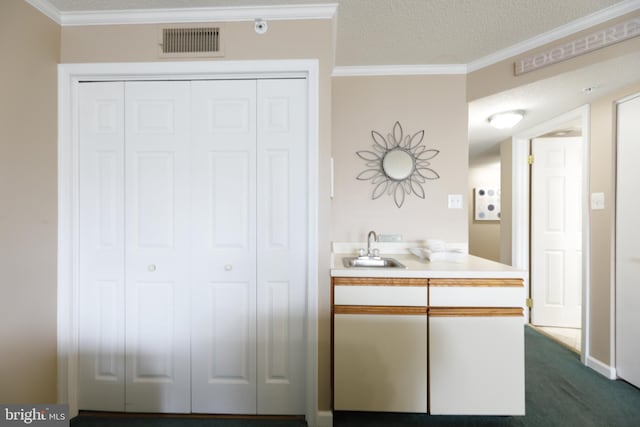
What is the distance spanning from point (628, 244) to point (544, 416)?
134 cm

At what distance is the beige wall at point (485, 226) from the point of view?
14.5 feet

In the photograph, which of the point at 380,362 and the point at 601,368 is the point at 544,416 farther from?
the point at 380,362

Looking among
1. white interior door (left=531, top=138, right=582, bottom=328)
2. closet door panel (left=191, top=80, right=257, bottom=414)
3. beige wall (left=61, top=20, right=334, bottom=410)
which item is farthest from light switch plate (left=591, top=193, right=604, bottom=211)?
closet door panel (left=191, top=80, right=257, bottom=414)

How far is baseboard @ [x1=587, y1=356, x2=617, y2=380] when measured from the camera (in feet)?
6.30

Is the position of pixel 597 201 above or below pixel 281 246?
above

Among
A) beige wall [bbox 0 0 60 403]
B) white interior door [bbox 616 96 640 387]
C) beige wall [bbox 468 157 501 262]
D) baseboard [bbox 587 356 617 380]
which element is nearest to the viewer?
beige wall [bbox 0 0 60 403]

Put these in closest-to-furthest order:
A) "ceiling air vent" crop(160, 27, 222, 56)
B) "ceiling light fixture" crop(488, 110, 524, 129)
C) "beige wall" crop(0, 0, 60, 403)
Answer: "beige wall" crop(0, 0, 60, 403)
"ceiling air vent" crop(160, 27, 222, 56)
"ceiling light fixture" crop(488, 110, 524, 129)

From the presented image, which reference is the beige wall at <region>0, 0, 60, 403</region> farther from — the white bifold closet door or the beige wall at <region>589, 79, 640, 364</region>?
the beige wall at <region>589, 79, 640, 364</region>

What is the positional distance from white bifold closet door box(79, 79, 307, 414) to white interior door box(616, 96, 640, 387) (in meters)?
2.31

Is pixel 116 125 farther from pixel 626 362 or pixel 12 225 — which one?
pixel 626 362

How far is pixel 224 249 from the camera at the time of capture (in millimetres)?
1566

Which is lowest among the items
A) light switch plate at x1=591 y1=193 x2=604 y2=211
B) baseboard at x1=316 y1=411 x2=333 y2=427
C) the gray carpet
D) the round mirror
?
the gray carpet

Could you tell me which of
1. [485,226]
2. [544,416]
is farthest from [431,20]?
[485,226]

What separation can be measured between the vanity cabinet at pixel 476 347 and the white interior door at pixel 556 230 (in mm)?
1840
